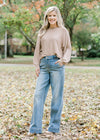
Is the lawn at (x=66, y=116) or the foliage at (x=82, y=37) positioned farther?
the foliage at (x=82, y=37)

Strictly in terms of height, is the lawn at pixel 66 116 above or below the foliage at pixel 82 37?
below

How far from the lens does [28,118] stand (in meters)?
5.06

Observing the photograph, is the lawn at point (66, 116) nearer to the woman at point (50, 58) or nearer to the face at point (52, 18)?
the woman at point (50, 58)

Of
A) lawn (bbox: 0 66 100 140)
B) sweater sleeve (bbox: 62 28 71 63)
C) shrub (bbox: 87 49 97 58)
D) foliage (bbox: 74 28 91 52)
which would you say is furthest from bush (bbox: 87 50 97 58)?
sweater sleeve (bbox: 62 28 71 63)

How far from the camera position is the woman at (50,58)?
12.3 feet

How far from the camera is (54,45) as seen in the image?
3.72 metres

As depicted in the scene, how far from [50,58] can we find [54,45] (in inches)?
8.1

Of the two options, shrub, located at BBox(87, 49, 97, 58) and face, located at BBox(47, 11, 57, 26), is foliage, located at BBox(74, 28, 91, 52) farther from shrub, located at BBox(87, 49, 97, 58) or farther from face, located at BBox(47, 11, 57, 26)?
face, located at BBox(47, 11, 57, 26)

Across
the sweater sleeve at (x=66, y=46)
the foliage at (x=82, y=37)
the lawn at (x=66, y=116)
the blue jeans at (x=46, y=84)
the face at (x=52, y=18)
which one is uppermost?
the foliage at (x=82, y=37)

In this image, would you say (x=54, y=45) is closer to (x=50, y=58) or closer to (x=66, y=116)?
(x=50, y=58)

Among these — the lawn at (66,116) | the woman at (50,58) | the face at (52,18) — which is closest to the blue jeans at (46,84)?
the woman at (50,58)

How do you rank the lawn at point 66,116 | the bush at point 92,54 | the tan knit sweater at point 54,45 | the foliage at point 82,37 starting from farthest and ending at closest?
the bush at point 92,54, the foliage at point 82,37, the lawn at point 66,116, the tan knit sweater at point 54,45

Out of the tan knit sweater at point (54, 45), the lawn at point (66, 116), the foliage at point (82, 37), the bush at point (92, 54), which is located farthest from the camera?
the bush at point (92, 54)

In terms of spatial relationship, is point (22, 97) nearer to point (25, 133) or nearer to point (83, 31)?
point (25, 133)
